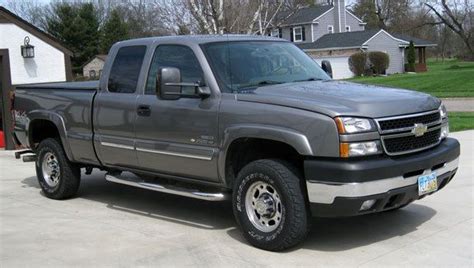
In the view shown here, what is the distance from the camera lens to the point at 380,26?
78.3 metres

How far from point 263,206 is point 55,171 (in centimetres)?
385

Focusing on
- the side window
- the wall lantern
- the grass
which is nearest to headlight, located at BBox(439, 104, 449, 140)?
the side window

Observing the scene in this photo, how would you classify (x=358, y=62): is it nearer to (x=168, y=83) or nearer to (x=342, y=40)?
(x=342, y=40)

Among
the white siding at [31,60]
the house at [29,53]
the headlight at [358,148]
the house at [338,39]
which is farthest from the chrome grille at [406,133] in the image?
the house at [338,39]

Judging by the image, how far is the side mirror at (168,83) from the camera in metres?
6.03

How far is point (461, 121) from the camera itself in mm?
15672

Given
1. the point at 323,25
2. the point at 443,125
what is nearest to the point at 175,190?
the point at 443,125

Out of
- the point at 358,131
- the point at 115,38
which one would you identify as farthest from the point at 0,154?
the point at 115,38

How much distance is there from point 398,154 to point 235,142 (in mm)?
1513

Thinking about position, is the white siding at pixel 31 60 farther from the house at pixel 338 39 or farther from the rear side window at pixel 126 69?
the house at pixel 338 39

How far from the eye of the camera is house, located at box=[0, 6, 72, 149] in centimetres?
1627

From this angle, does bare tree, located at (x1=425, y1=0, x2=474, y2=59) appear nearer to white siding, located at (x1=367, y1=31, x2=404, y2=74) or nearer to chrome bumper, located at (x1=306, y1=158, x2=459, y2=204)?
white siding, located at (x1=367, y1=31, x2=404, y2=74)

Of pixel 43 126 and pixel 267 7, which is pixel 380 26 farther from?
pixel 43 126

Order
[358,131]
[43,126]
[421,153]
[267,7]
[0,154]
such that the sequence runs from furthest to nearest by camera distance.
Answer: [267,7] → [0,154] → [43,126] → [421,153] → [358,131]
